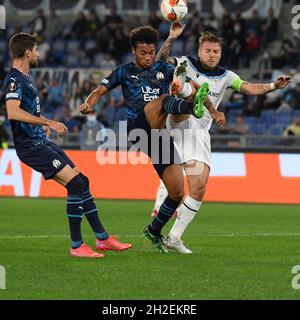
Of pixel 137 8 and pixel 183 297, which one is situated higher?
pixel 137 8

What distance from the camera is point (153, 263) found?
376 inches

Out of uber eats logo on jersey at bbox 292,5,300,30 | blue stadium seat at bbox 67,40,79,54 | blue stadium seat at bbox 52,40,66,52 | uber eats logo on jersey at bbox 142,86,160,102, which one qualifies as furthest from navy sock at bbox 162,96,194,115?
blue stadium seat at bbox 52,40,66,52

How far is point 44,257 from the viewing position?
9961mm

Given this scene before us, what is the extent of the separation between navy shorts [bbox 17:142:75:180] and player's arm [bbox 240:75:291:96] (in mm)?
2389

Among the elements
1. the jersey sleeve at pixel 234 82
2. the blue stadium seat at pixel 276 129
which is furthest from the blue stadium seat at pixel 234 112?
the jersey sleeve at pixel 234 82

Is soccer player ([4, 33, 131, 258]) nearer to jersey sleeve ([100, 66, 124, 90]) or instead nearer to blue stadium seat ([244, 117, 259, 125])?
jersey sleeve ([100, 66, 124, 90])

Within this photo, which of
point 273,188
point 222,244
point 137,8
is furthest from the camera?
point 137,8

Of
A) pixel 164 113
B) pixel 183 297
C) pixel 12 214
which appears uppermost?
pixel 164 113

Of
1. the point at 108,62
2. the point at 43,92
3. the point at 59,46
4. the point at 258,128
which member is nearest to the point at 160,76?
the point at 258,128

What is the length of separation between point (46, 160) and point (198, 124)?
6.77 feet

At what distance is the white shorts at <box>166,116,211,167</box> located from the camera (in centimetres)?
1080

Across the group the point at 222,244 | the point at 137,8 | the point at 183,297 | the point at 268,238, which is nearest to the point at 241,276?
the point at 183,297

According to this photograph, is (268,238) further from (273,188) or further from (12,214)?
(273,188)
